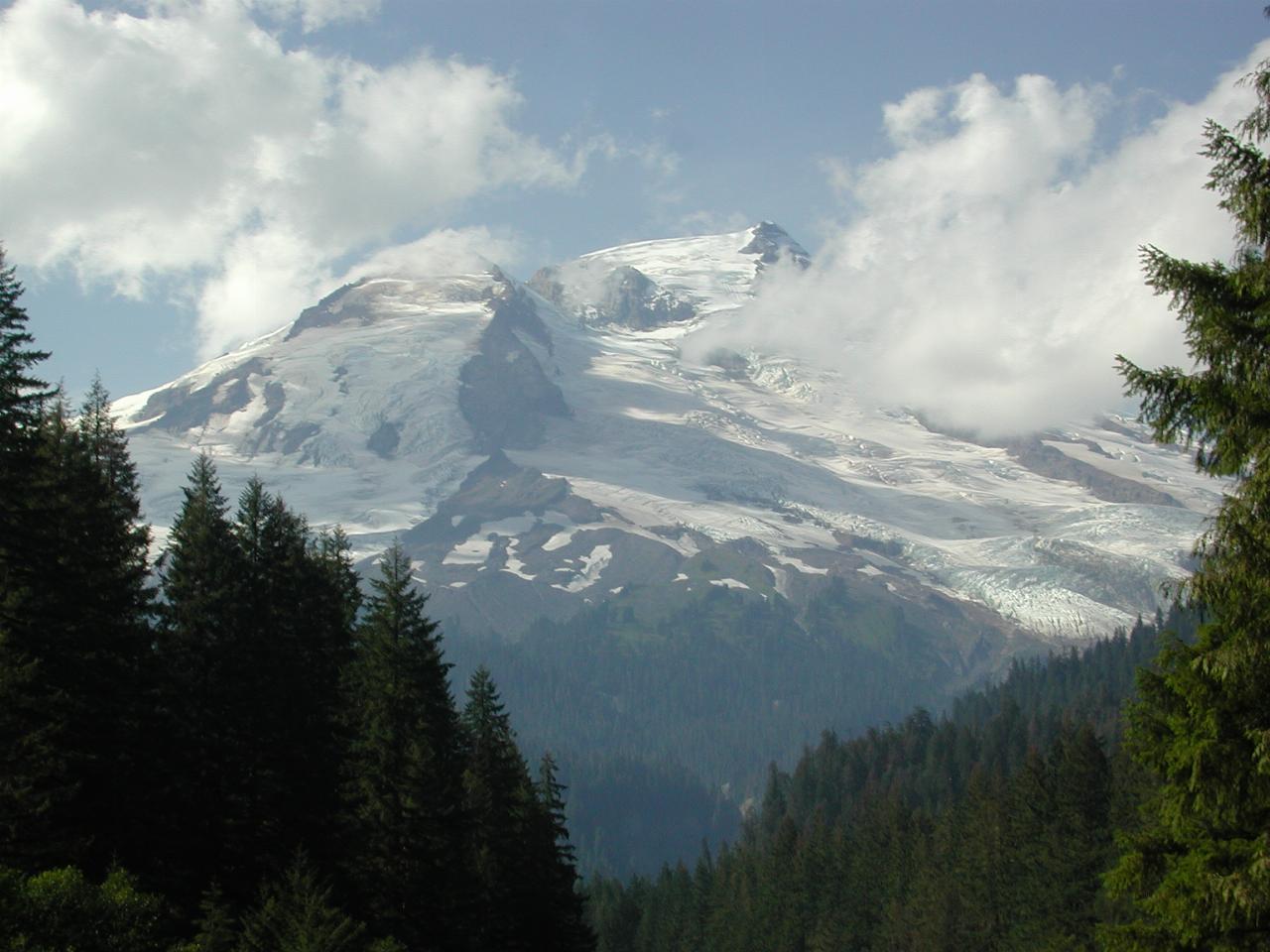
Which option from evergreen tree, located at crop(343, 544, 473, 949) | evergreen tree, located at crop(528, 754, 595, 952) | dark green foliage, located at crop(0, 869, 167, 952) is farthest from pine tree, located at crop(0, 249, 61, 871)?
evergreen tree, located at crop(528, 754, 595, 952)

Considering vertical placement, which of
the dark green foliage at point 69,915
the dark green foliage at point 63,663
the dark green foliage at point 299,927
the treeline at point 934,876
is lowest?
the treeline at point 934,876

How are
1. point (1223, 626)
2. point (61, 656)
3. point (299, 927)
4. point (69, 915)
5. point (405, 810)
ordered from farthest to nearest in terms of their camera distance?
point (405, 810), point (61, 656), point (299, 927), point (69, 915), point (1223, 626)

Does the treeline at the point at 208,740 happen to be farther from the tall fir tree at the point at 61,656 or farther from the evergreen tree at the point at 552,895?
A: the evergreen tree at the point at 552,895

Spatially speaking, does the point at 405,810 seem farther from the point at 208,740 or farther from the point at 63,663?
the point at 63,663

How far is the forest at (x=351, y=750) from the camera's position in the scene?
15508 millimetres

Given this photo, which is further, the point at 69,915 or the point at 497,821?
the point at 497,821

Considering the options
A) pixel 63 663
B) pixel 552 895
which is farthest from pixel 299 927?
pixel 552 895

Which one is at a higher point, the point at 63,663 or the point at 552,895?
the point at 63,663

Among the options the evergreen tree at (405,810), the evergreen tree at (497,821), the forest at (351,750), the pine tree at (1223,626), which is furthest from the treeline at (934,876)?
the evergreen tree at (497,821)

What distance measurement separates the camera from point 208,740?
33.8 meters

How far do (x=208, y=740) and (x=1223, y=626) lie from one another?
26708 mm

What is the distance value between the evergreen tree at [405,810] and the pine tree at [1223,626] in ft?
75.0

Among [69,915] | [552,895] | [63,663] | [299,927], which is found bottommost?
[552,895]

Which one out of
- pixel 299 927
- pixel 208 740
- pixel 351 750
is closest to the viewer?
pixel 299 927
